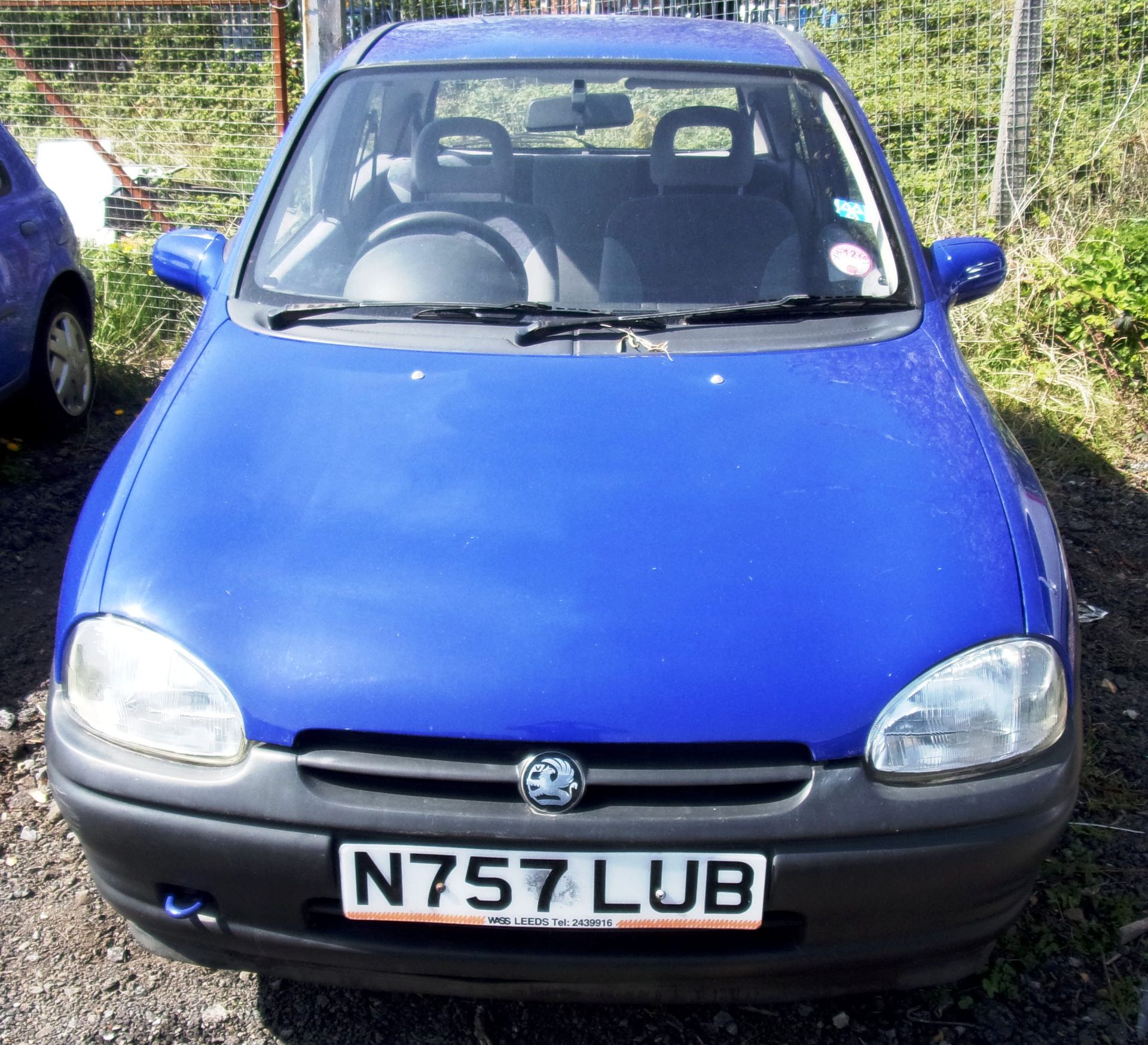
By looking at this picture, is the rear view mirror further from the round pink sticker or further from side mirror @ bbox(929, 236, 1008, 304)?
side mirror @ bbox(929, 236, 1008, 304)

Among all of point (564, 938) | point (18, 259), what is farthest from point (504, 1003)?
point (18, 259)

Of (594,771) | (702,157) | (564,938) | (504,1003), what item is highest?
(702,157)

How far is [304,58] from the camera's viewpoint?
628 centimetres

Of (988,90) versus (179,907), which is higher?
(988,90)

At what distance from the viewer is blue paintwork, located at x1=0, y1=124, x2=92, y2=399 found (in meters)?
4.16

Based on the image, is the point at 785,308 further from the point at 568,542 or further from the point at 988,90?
the point at 988,90

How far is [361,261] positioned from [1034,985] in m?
2.06

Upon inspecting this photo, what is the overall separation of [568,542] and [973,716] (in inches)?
26.0

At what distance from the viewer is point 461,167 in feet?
9.64

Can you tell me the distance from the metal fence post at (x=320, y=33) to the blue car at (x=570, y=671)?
458cm

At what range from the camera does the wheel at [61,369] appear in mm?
4465

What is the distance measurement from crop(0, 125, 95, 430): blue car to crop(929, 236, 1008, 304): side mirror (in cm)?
323

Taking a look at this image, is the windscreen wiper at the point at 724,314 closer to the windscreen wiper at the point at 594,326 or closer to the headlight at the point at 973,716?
the windscreen wiper at the point at 594,326

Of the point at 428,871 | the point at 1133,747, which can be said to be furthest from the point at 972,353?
the point at 428,871
